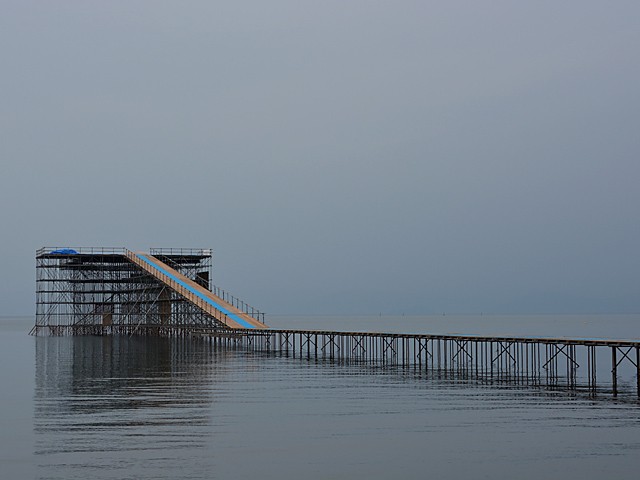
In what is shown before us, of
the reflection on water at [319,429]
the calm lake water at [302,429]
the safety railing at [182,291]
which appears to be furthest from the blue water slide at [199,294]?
the reflection on water at [319,429]

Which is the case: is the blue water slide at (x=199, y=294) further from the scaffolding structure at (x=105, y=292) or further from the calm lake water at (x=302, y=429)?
the calm lake water at (x=302, y=429)

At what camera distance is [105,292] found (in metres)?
83.2

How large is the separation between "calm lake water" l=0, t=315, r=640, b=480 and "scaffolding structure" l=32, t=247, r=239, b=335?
38.9 metres

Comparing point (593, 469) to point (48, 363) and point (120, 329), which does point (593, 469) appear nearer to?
point (48, 363)

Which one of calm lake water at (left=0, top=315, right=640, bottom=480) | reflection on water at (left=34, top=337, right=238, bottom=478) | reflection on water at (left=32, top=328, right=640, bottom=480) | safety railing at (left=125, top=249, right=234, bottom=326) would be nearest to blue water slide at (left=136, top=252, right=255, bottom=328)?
safety railing at (left=125, top=249, right=234, bottom=326)

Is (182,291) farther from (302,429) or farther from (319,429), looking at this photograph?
(319,429)

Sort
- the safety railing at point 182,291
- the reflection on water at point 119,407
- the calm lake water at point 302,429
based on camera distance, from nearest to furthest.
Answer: the calm lake water at point 302,429, the reflection on water at point 119,407, the safety railing at point 182,291

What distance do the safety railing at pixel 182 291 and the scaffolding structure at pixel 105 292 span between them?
981 millimetres

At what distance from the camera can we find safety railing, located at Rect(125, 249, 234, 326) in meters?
67.7

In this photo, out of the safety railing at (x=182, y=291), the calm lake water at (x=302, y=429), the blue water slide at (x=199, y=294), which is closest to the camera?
the calm lake water at (x=302, y=429)

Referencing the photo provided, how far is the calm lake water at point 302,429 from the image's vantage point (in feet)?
69.9

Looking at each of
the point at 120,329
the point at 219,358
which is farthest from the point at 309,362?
the point at 120,329

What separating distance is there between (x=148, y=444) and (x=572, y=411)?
1421cm

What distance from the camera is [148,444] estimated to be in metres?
23.4
